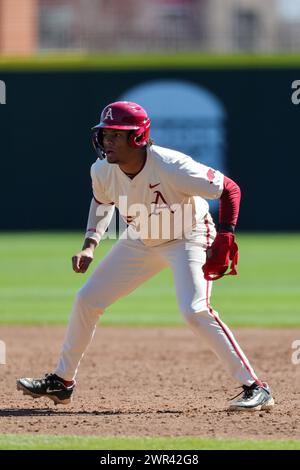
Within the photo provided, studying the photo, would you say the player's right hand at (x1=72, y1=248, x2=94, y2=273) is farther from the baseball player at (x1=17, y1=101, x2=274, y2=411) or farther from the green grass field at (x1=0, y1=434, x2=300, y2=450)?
the green grass field at (x1=0, y1=434, x2=300, y2=450)

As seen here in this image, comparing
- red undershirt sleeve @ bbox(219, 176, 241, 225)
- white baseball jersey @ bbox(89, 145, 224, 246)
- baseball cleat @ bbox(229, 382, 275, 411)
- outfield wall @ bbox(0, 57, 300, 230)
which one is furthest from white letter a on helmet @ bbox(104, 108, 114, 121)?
outfield wall @ bbox(0, 57, 300, 230)

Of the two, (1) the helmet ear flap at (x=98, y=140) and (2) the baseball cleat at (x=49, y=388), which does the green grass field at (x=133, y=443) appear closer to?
(2) the baseball cleat at (x=49, y=388)

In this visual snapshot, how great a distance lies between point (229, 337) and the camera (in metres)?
6.30

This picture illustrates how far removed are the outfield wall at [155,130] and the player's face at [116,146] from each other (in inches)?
503

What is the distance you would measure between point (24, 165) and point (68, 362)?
42.2 ft

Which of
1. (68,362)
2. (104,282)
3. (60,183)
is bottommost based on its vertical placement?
(60,183)

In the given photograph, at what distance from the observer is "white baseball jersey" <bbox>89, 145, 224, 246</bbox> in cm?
624

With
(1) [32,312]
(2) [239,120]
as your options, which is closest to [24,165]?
(2) [239,120]

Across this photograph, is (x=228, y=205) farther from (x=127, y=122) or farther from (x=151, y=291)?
(x=151, y=291)

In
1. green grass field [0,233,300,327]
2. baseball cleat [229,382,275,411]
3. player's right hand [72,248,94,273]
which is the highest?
player's right hand [72,248,94,273]

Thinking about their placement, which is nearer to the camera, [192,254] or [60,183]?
[192,254]
